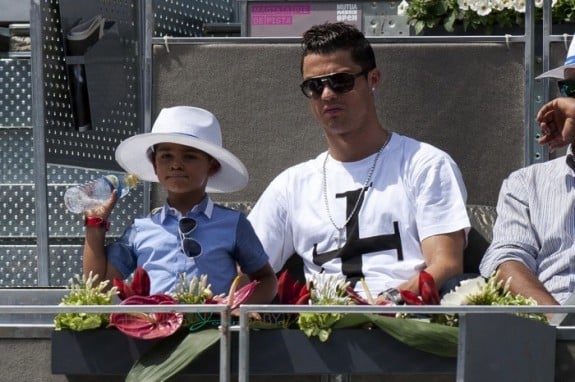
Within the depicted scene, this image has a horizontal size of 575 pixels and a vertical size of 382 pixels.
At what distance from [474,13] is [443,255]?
5.65 ft

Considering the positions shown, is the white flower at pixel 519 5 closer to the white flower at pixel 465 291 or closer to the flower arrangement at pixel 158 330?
the white flower at pixel 465 291

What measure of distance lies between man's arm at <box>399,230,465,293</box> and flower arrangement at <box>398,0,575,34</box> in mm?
1478

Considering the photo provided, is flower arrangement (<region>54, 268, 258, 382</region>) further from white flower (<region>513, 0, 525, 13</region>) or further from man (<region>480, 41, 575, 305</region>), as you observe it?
white flower (<region>513, 0, 525, 13</region>)

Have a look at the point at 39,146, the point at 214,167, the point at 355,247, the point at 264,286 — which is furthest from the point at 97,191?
the point at 264,286

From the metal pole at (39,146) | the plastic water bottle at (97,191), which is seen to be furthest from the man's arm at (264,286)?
the metal pole at (39,146)

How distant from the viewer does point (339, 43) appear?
4.35 meters

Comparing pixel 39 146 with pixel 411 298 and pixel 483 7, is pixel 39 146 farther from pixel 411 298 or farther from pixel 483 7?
pixel 411 298

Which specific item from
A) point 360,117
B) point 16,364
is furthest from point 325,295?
point 360,117

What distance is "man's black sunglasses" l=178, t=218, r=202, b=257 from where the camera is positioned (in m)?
3.71

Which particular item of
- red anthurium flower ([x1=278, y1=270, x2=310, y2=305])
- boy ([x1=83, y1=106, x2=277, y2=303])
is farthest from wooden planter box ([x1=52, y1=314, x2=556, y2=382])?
boy ([x1=83, y1=106, x2=277, y2=303])

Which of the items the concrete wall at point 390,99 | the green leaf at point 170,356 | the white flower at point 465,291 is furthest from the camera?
the concrete wall at point 390,99

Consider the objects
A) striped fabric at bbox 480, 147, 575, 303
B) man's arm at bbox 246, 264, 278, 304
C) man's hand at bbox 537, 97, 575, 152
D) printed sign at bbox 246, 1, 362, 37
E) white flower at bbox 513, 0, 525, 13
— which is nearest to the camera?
man's arm at bbox 246, 264, 278, 304

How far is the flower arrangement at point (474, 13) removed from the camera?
527 centimetres

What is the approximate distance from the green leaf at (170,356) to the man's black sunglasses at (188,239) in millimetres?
1175
